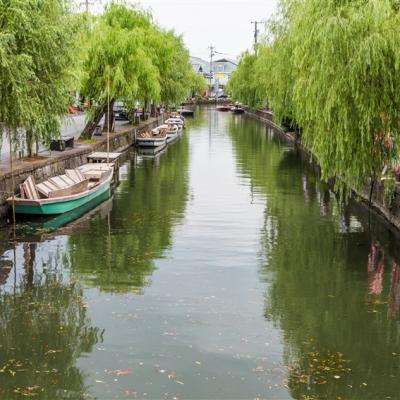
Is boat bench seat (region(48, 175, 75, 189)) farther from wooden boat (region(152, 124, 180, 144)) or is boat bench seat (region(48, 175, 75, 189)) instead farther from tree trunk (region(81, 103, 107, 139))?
wooden boat (region(152, 124, 180, 144))

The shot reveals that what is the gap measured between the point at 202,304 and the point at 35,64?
35.2 feet

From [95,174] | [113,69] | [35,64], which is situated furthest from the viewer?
[113,69]

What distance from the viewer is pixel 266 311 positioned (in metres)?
13.5

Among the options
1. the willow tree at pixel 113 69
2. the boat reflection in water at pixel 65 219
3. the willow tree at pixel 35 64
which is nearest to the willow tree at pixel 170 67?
the willow tree at pixel 113 69

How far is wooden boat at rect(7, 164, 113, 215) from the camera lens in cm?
2101

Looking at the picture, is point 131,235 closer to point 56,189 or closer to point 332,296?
point 56,189

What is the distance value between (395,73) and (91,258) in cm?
894

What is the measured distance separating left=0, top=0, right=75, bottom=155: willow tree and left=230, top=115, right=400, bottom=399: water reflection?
26.2ft

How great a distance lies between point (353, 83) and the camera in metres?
15.5

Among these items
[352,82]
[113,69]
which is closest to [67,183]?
[352,82]

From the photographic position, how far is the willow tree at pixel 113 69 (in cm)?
3622

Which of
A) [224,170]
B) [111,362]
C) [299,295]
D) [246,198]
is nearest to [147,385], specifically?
[111,362]

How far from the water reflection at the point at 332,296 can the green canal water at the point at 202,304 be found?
5 centimetres

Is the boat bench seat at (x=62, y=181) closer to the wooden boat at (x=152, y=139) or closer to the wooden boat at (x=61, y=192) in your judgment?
the wooden boat at (x=61, y=192)
